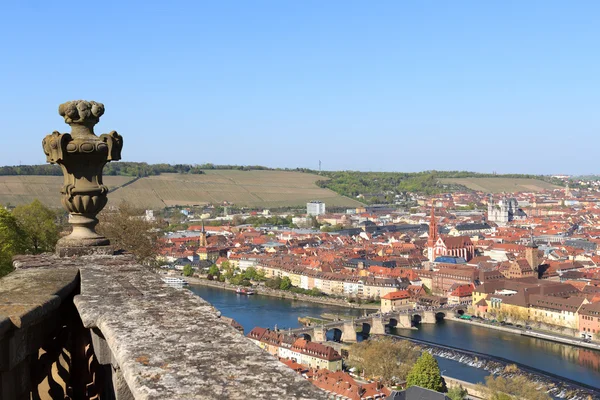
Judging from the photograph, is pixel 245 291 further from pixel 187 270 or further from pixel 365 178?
pixel 365 178

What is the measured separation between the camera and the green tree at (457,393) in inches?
514

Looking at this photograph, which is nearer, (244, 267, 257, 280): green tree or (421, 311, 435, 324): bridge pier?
(421, 311, 435, 324): bridge pier

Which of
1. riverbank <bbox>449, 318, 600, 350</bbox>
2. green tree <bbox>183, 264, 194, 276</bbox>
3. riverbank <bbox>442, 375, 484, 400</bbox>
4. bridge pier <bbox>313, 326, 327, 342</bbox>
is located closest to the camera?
riverbank <bbox>442, 375, 484, 400</bbox>

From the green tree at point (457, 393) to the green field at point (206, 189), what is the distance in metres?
34.3

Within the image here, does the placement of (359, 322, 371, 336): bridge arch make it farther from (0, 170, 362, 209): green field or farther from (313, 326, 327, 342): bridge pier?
(0, 170, 362, 209): green field

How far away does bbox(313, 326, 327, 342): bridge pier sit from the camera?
60.9ft

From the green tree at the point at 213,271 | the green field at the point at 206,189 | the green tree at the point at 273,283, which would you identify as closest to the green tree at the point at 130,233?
the green tree at the point at 273,283

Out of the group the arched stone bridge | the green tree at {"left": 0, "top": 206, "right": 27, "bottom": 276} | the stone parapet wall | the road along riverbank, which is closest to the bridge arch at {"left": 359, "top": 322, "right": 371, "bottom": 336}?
the arched stone bridge

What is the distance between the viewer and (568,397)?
43.7 ft

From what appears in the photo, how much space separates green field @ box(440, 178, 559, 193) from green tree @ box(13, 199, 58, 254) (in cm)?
7805

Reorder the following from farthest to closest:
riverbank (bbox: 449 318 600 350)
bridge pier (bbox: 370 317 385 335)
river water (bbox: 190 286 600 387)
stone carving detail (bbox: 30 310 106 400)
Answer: bridge pier (bbox: 370 317 385 335) → riverbank (bbox: 449 318 600 350) → river water (bbox: 190 286 600 387) → stone carving detail (bbox: 30 310 106 400)

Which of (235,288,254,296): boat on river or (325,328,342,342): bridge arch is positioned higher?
(235,288,254,296): boat on river

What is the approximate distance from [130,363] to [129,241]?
15.9 feet

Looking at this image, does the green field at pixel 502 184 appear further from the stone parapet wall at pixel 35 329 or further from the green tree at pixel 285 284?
the stone parapet wall at pixel 35 329
